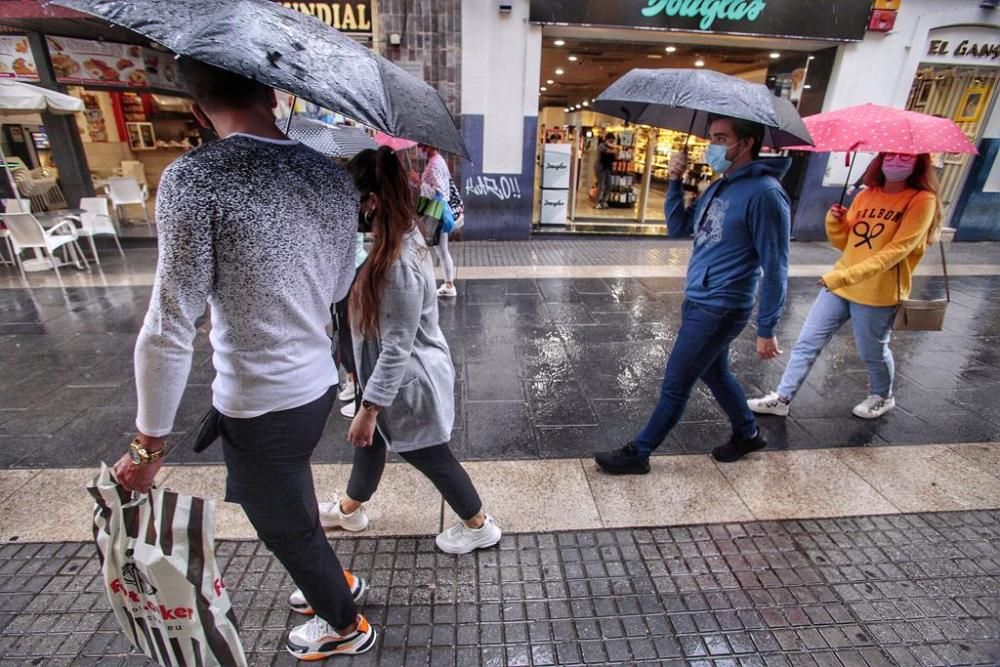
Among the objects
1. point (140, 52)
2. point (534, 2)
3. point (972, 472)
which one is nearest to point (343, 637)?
point (972, 472)

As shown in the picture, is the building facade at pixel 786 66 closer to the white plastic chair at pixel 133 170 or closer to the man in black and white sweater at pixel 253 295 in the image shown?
the man in black and white sweater at pixel 253 295

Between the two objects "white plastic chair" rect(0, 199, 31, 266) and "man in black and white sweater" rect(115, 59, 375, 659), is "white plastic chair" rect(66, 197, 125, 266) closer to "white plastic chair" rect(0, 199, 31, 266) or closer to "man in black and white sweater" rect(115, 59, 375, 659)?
"white plastic chair" rect(0, 199, 31, 266)

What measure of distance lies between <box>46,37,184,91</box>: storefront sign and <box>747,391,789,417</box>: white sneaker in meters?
9.08

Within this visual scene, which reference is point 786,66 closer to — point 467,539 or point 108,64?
point 467,539

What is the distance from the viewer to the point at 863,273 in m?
3.05

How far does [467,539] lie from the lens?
246 centimetres

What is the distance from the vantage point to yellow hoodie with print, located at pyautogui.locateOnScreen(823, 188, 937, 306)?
304 centimetres

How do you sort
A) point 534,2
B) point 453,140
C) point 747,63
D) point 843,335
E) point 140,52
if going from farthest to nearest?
point 747,63, point 140,52, point 534,2, point 843,335, point 453,140

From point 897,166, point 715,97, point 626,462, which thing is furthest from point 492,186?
point 715,97

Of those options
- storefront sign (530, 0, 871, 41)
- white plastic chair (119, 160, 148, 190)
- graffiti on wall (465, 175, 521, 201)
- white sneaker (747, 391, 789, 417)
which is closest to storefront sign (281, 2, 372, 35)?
storefront sign (530, 0, 871, 41)

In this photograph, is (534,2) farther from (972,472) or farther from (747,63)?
(972,472)

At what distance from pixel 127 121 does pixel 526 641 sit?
14898 millimetres

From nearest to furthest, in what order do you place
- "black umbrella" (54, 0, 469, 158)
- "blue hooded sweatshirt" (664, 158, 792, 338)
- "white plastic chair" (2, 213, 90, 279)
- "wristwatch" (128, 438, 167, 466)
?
"black umbrella" (54, 0, 469, 158), "wristwatch" (128, 438, 167, 466), "blue hooded sweatshirt" (664, 158, 792, 338), "white plastic chair" (2, 213, 90, 279)

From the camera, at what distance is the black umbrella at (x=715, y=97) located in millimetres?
2232
